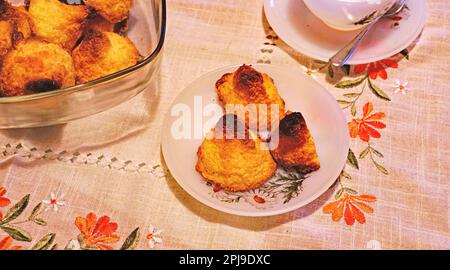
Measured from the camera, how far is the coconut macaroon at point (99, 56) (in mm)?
771

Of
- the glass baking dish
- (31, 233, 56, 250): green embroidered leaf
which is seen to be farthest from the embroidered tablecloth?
the glass baking dish

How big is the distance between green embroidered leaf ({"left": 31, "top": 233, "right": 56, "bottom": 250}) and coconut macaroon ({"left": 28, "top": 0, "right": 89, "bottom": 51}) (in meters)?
0.30

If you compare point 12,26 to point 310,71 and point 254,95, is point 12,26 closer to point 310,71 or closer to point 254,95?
point 254,95

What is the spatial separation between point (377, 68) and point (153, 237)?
1.68 feet

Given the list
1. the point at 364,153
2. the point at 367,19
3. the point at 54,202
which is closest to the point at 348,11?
the point at 367,19

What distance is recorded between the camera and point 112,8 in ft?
2.66

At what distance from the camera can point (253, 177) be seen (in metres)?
0.73

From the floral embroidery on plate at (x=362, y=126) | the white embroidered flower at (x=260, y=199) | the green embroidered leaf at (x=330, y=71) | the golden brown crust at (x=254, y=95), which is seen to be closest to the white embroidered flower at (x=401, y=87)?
the floral embroidery on plate at (x=362, y=126)

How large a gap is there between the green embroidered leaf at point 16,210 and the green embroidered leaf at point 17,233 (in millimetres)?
11

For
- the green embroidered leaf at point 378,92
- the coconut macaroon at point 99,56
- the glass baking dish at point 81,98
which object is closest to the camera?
the glass baking dish at point 81,98

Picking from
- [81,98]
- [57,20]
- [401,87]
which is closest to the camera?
[81,98]

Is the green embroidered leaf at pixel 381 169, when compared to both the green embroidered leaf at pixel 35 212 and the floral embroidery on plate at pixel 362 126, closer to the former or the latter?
the floral embroidery on plate at pixel 362 126
